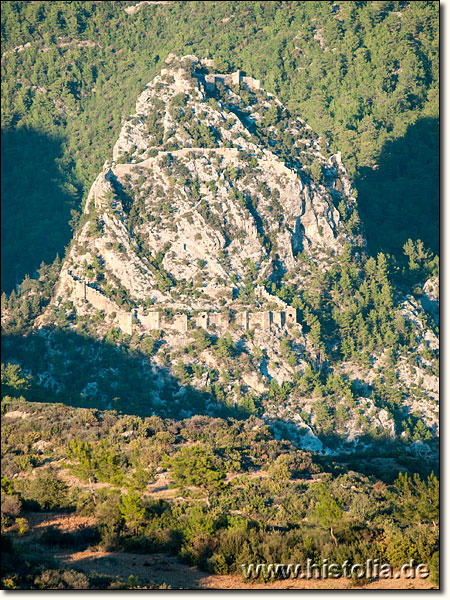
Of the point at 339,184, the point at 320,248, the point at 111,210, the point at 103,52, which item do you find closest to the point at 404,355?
the point at 320,248

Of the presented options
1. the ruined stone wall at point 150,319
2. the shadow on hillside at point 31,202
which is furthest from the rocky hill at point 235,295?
the shadow on hillside at point 31,202

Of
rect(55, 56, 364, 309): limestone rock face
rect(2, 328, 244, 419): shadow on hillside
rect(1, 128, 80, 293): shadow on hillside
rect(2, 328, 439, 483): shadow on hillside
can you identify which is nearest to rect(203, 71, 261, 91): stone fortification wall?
rect(55, 56, 364, 309): limestone rock face

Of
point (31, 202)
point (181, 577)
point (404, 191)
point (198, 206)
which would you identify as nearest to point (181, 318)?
point (198, 206)

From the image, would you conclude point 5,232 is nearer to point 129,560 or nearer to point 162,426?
point 162,426

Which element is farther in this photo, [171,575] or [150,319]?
[150,319]

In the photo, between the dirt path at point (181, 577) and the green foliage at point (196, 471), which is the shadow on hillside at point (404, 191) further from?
the dirt path at point (181, 577)

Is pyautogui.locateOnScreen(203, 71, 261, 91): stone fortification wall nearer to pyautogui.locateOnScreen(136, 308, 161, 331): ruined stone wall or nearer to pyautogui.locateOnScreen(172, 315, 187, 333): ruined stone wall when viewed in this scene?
pyautogui.locateOnScreen(172, 315, 187, 333): ruined stone wall

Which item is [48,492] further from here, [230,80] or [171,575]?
[230,80]
